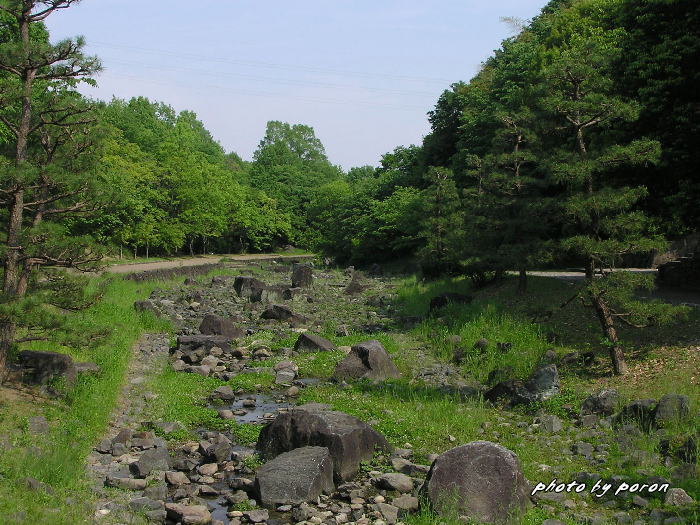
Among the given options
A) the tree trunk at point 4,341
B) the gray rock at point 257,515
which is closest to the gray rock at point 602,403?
the gray rock at point 257,515

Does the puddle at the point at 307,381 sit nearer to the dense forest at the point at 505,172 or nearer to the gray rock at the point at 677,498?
the dense forest at the point at 505,172

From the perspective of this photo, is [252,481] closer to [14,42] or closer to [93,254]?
[93,254]

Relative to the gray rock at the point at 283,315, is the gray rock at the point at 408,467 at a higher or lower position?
lower

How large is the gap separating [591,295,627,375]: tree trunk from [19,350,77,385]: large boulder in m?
11.6

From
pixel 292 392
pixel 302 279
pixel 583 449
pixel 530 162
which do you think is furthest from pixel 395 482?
pixel 302 279

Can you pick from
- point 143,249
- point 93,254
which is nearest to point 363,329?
point 93,254

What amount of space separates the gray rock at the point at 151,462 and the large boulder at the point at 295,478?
1677 millimetres

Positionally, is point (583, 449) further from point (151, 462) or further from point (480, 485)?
point (151, 462)

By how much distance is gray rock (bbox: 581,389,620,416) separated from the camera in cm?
1138

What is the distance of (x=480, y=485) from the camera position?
779 centimetres

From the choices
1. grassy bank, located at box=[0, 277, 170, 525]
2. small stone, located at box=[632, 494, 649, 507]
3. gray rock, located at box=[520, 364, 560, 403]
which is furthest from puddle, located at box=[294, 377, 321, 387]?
small stone, located at box=[632, 494, 649, 507]

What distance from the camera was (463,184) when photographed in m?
40.2

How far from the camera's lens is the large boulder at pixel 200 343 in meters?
18.0

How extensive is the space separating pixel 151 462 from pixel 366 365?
6.99 meters
